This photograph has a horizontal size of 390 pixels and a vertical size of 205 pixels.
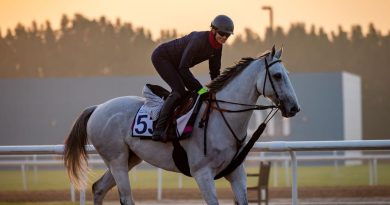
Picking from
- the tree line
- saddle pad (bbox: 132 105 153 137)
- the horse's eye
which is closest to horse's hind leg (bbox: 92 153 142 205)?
saddle pad (bbox: 132 105 153 137)

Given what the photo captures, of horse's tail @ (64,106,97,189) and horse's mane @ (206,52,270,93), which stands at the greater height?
horse's mane @ (206,52,270,93)

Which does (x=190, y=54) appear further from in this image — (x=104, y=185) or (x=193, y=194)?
(x=193, y=194)

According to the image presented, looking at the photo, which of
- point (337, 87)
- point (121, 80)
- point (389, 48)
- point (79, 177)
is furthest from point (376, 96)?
point (79, 177)

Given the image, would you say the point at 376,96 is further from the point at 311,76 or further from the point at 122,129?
the point at 122,129

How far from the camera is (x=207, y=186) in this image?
759 centimetres

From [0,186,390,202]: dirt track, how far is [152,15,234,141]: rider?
664cm

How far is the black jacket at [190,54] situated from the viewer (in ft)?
25.8

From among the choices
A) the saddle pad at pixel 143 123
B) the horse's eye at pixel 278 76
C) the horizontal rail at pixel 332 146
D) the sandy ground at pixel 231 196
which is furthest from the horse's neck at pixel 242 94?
the sandy ground at pixel 231 196

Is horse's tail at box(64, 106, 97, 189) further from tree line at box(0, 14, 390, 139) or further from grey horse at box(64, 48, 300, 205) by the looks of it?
tree line at box(0, 14, 390, 139)

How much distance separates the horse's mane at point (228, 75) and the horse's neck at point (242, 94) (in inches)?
1.6

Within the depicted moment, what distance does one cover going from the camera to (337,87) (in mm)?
33906

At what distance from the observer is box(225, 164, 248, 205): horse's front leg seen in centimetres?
769

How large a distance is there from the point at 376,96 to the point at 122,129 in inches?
1644

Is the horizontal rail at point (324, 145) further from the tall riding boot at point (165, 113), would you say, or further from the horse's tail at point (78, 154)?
the horse's tail at point (78, 154)
